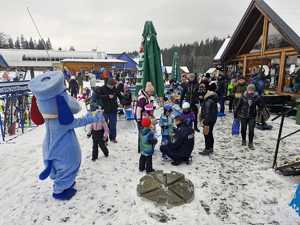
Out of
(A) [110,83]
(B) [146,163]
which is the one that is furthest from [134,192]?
(A) [110,83]

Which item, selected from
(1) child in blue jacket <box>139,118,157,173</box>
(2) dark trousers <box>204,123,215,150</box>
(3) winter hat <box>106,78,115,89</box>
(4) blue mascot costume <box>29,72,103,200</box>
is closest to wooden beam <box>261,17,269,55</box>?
(2) dark trousers <box>204,123,215,150</box>

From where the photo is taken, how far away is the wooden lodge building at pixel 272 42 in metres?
8.37

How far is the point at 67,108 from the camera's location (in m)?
3.01

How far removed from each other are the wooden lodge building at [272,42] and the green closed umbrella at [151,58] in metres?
5.59

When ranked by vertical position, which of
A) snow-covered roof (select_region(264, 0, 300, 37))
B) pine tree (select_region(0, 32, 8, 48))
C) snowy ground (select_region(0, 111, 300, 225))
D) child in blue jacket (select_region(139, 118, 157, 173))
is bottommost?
snowy ground (select_region(0, 111, 300, 225))

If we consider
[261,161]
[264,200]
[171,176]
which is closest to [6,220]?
[171,176]

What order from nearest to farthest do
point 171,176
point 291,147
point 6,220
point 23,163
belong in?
point 6,220 < point 171,176 < point 23,163 < point 291,147

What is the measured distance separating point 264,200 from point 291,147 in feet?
9.66

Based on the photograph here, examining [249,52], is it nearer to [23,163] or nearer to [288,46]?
[288,46]

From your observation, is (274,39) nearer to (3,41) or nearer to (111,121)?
(111,121)

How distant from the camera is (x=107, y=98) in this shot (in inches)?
202

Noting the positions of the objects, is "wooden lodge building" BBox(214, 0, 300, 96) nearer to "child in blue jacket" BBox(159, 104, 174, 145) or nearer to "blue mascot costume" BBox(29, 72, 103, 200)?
"child in blue jacket" BBox(159, 104, 174, 145)

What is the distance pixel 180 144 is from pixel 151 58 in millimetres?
2756

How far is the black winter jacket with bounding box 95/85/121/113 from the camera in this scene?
5021 mm
